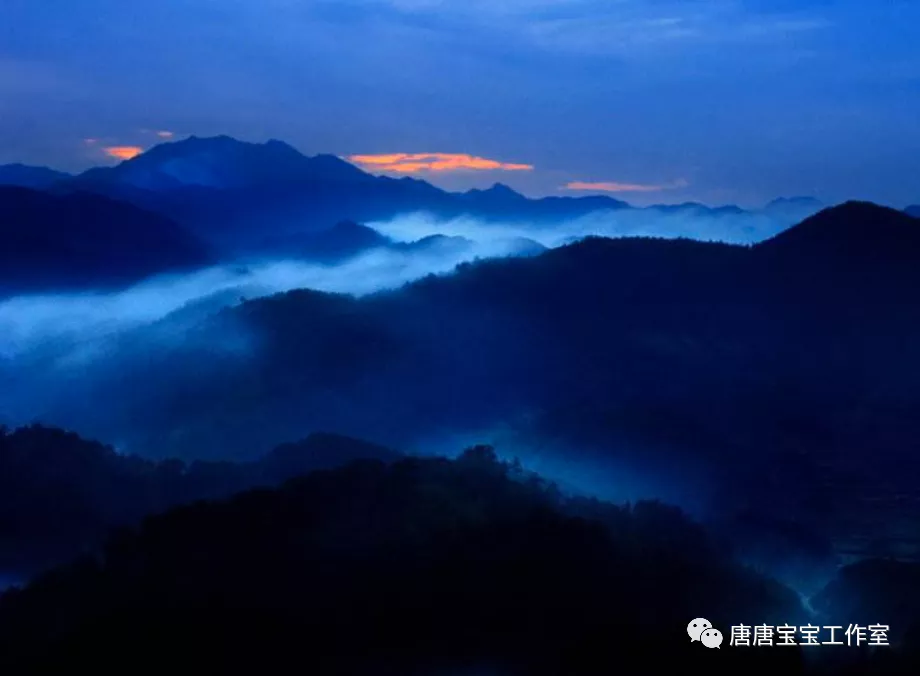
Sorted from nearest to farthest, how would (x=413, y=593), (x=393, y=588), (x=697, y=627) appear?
1. (x=697, y=627)
2. (x=413, y=593)
3. (x=393, y=588)

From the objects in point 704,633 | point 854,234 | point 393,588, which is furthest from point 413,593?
point 854,234

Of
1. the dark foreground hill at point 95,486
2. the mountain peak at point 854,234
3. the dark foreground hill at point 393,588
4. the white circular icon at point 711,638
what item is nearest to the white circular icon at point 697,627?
the white circular icon at point 711,638

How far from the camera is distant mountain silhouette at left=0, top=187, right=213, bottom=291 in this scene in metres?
158

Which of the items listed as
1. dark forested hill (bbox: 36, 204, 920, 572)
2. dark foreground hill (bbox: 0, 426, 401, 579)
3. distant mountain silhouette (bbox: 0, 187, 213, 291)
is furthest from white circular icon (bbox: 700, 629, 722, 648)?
distant mountain silhouette (bbox: 0, 187, 213, 291)

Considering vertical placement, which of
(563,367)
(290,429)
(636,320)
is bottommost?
(290,429)

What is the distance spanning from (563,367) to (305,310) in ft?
94.3

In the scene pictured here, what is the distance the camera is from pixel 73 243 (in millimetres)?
165250

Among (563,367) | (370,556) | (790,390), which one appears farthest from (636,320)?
(370,556)

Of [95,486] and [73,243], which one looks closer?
[95,486]

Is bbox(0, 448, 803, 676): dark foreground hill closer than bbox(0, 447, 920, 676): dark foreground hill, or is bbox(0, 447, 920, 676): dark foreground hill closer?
bbox(0, 447, 920, 676): dark foreground hill

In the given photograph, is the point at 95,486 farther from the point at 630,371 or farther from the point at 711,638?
the point at 630,371

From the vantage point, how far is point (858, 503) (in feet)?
179

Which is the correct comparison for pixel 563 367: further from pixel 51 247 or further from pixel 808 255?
pixel 51 247

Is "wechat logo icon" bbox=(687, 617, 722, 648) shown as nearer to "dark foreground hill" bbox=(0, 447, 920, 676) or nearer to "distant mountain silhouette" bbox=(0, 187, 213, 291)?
"dark foreground hill" bbox=(0, 447, 920, 676)
